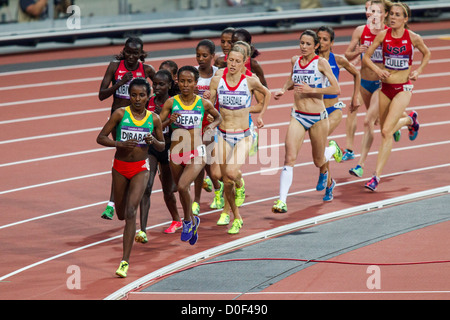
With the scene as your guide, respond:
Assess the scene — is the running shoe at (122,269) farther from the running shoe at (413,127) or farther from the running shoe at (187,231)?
the running shoe at (413,127)

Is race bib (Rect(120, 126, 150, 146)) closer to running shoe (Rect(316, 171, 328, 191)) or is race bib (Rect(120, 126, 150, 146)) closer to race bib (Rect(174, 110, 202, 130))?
race bib (Rect(174, 110, 202, 130))

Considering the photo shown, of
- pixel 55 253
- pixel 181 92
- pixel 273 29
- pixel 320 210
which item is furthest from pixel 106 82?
pixel 273 29

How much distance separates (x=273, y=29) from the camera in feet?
80.8

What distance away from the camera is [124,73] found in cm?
1104

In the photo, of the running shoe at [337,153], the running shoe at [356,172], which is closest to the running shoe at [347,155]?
the running shoe at [337,153]

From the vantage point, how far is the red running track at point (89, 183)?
950 cm

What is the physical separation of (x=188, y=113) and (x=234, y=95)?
75cm

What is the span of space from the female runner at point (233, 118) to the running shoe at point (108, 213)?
1332mm

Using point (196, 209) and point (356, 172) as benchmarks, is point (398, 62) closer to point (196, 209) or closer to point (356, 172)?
point (356, 172)

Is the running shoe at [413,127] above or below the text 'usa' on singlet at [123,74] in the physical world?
below

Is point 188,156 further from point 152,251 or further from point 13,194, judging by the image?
point 13,194

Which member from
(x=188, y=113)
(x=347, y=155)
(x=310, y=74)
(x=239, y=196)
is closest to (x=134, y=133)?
(x=188, y=113)

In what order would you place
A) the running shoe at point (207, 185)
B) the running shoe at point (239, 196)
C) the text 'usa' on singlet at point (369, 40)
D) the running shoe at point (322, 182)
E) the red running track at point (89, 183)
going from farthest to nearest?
1. the text 'usa' on singlet at point (369, 40)
2. the running shoe at point (207, 185)
3. the running shoe at point (322, 182)
4. the running shoe at point (239, 196)
5. the red running track at point (89, 183)

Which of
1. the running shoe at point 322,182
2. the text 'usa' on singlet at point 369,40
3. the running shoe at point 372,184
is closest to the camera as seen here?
the running shoe at point 322,182
